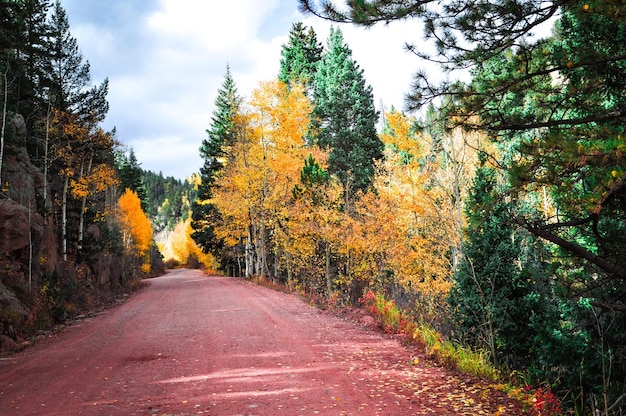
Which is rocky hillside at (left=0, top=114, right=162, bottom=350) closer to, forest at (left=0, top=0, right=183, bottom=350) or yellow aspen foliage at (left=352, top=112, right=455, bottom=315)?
forest at (left=0, top=0, right=183, bottom=350)

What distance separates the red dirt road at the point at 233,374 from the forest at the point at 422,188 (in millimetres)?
1209

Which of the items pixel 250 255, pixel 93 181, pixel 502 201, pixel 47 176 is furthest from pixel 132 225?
pixel 502 201

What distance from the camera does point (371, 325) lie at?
11.0 metres

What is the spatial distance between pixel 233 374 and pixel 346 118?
23.2 metres

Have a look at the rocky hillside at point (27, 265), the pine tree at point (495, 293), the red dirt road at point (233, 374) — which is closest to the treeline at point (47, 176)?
the rocky hillside at point (27, 265)

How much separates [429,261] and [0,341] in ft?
41.6

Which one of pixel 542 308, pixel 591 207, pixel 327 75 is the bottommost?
pixel 542 308

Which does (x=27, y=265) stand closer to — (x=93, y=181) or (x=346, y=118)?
(x=93, y=181)

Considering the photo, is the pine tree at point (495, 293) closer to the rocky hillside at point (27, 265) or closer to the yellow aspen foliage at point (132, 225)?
the rocky hillside at point (27, 265)

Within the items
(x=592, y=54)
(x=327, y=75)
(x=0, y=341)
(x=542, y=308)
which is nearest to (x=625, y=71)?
(x=592, y=54)

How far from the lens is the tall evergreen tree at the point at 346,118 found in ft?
87.0

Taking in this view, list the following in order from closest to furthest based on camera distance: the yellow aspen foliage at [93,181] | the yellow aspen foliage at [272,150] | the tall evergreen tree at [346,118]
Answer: the yellow aspen foliage at [93,181] < the yellow aspen foliage at [272,150] < the tall evergreen tree at [346,118]

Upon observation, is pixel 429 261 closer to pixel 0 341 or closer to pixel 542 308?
pixel 542 308

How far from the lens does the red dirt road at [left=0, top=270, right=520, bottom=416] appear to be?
5387 millimetres
